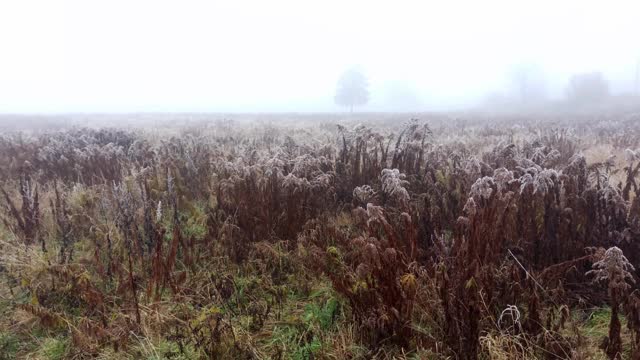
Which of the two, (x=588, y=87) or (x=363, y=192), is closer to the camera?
(x=363, y=192)

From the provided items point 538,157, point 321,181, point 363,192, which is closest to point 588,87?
point 538,157

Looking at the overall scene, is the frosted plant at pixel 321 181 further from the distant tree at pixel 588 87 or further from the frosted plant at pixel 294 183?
the distant tree at pixel 588 87

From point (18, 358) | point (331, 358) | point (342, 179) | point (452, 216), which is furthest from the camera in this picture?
point (342, 179)

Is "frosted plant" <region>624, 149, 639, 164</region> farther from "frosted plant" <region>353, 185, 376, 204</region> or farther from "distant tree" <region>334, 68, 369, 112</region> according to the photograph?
"distant tree" <region>334, 68, 369, 112</region>

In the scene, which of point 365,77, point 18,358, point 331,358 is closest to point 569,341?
point 331,358

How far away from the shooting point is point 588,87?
5069 cm

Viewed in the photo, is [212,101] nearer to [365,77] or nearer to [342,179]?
[365,77]

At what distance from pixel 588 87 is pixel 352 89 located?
3578 cm

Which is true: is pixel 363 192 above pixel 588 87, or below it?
below

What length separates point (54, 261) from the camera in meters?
3.84

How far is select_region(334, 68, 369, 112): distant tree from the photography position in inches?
2950

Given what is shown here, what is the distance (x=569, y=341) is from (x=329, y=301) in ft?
4.77

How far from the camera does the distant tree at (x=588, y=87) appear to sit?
4334 centimetres

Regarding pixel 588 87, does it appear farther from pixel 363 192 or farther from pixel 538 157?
pixel 363 192
